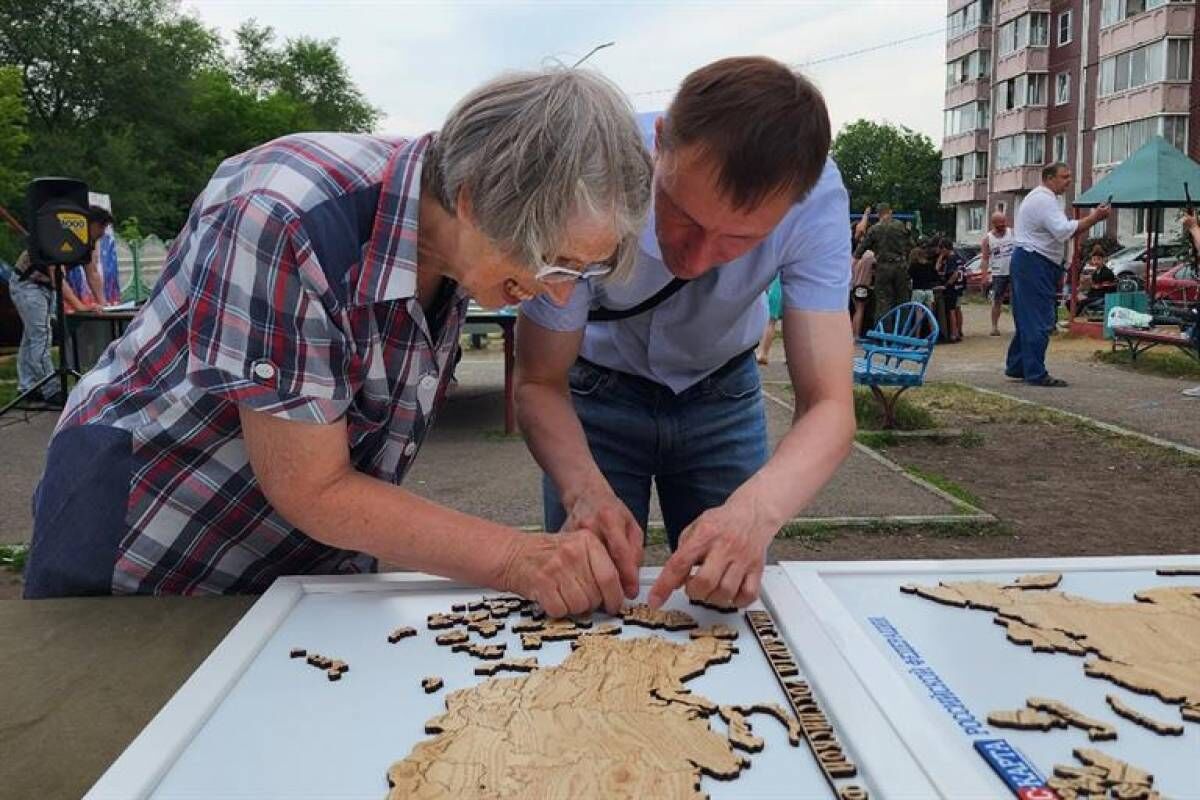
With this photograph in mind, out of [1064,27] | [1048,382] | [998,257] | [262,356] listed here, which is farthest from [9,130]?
[1064,27]

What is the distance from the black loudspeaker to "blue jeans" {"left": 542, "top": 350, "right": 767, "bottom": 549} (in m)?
6.59

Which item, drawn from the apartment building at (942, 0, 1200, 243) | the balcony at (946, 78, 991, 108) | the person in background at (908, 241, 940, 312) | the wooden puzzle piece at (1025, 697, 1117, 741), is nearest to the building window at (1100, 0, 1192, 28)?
the apartment building at (942, 0, 1200, 243)

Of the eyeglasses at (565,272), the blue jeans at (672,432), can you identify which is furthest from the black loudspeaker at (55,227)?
the eyeglasses at (565,272)

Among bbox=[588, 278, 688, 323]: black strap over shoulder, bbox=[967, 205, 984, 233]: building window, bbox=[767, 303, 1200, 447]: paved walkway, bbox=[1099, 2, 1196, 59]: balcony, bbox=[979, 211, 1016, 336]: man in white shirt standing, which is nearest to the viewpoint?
bbox=[588, 278, 688, 323]: black strap over shoulder

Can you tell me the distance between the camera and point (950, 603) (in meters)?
1.61

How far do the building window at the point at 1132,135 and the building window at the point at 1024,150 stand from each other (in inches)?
232

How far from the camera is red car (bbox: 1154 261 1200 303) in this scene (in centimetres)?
1883

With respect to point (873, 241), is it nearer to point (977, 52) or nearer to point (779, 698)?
point (779, 698)

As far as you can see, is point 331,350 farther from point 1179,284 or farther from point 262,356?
point 1179,284

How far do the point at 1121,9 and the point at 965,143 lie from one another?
1752cm

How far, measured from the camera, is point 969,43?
5619cm

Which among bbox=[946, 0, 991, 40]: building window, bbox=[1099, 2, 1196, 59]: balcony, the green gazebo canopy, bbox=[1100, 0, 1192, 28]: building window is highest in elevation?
bbox=[946, 0, 991, 40]: building window

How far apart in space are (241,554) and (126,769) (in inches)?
28.0

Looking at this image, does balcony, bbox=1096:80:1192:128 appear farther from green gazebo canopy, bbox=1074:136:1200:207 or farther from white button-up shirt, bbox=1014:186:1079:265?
white button-up shirt, bbox=1014:186:1079:265
